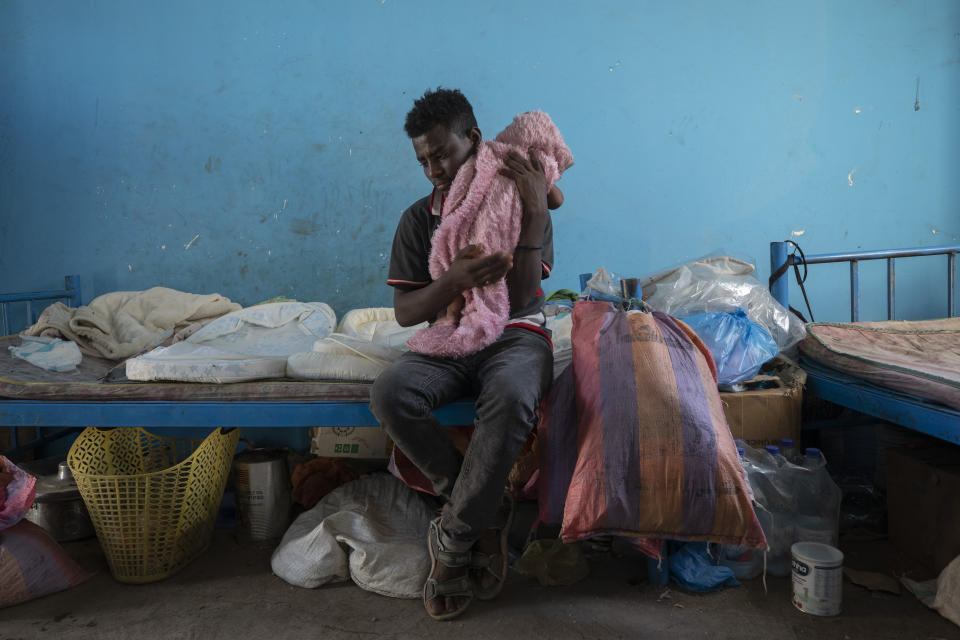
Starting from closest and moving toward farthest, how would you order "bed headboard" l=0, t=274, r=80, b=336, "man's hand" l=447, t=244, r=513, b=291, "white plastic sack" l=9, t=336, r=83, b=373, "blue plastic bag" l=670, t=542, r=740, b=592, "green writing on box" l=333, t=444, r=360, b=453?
"man's hand" l=447, t=244, r=513, b=291
"blue plastic bag" l=670, t=542, r=740, b=592
"white plastic sack" l=9, t=336, r=83, b=373
"green writing on box" l=333, t=444, r=360, b=453
"bed headboard" l=0, t=274, r=80, b=336

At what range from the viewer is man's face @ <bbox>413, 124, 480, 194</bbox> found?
180 cm

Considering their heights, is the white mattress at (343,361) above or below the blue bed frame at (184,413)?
above

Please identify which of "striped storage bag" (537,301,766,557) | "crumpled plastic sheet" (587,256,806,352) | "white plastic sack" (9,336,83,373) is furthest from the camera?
"crumpled plastic sheet" (587,256,806,352)

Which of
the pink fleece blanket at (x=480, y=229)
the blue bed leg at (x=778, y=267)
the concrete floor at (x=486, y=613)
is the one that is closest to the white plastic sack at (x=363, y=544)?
the concrete floor at (x=486, y=613)

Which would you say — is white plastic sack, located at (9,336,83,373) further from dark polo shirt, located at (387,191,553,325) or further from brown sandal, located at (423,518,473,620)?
brown sandal, located at (423,518,473,620)

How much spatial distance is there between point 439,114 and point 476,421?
887 millimetres

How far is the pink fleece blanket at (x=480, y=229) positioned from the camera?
1772mm

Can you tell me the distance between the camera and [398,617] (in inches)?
68.9

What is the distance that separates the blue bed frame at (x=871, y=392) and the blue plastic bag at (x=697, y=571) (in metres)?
0.67

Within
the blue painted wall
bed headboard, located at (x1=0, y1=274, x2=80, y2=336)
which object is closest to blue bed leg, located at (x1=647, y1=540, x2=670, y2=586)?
the blue painted wall

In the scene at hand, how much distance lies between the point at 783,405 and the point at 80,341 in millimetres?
2685

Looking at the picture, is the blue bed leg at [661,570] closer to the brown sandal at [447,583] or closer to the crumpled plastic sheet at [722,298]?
the brown sandal at [447,583]

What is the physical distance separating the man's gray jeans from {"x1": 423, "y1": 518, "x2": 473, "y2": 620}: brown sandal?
1.2 inches

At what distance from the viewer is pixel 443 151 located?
181 centimetres
